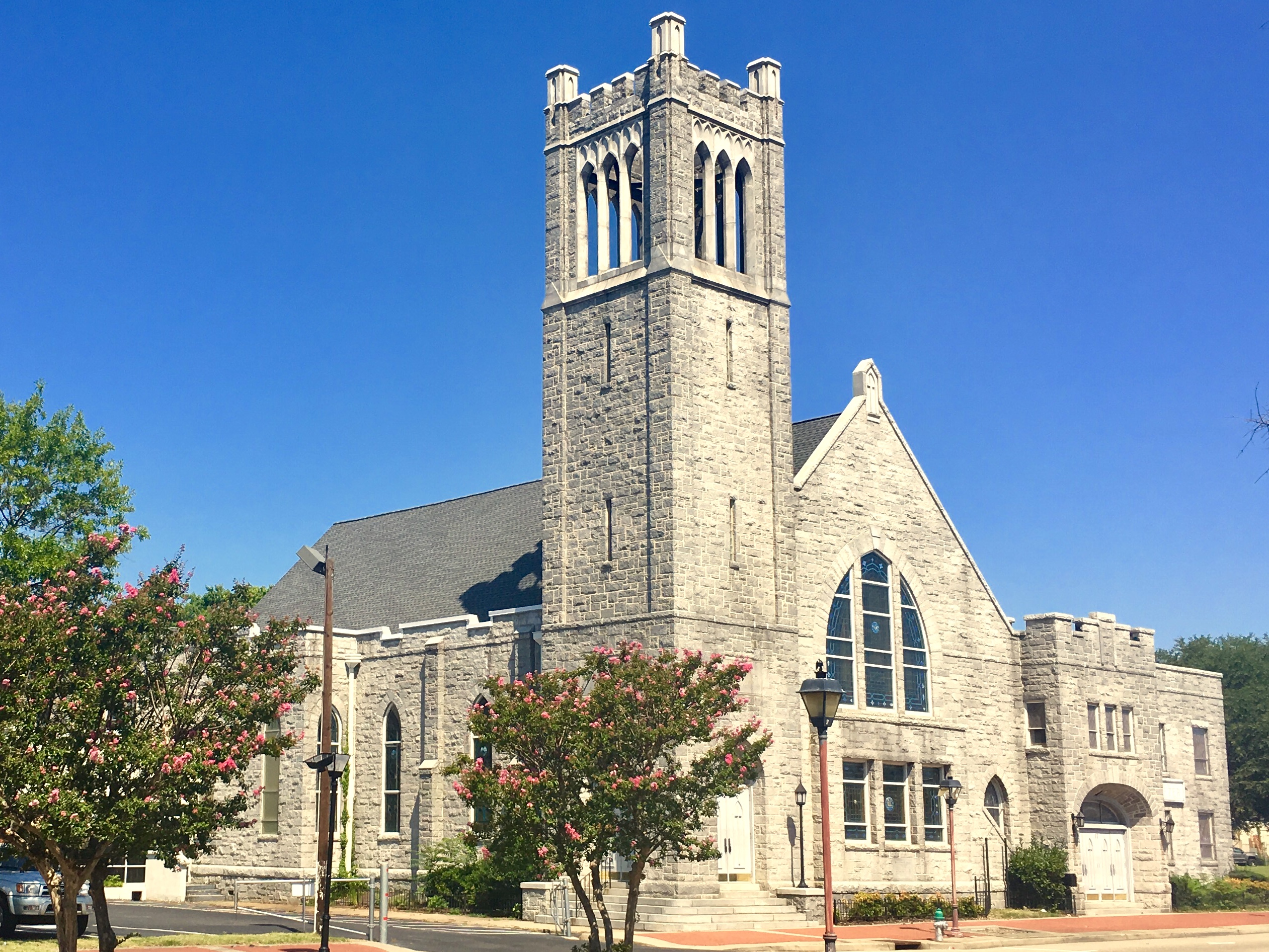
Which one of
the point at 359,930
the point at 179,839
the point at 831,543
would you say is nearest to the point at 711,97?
the point at 831,543

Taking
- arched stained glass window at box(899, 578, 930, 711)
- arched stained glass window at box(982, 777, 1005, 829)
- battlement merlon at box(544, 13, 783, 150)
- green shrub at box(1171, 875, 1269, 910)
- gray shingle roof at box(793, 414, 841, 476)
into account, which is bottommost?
green shrub at box(1171, 875, 1269, 910)

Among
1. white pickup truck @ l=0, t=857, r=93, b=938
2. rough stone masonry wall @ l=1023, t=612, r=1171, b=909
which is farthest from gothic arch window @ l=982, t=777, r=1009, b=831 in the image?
white pickup truck @ l=0, t=857, r=93, b=938

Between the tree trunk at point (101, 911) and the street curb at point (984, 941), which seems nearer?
the tree trunk at point (101, 911)

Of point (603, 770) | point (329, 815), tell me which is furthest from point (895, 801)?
point (603, 770)

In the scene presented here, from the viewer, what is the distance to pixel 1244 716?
87875 mm

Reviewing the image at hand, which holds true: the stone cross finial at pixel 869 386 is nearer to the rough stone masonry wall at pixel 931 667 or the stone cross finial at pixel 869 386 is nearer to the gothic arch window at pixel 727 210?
the rough stone masonry wall at pixel 931 667

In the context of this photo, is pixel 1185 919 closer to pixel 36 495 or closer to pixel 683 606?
pixel 683 606

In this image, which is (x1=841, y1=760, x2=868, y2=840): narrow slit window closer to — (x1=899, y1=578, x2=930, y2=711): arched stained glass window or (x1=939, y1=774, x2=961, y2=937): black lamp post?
(x1=939, y1=774, x2=961, y2=937): black lamp post

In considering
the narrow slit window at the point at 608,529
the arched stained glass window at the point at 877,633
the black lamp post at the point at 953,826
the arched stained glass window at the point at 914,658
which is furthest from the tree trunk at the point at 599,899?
the arched stained glass window at the point at 914,658

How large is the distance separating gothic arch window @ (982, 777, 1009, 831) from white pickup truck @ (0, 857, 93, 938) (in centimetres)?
2521

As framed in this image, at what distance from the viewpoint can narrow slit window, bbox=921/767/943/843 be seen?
131 ft

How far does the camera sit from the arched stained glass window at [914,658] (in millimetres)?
40750

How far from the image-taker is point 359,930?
101 ft

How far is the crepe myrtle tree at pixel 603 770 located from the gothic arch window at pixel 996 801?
2120 cm
